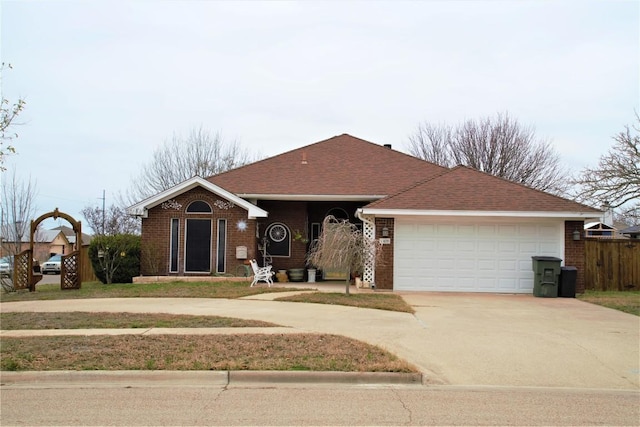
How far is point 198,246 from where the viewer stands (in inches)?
781

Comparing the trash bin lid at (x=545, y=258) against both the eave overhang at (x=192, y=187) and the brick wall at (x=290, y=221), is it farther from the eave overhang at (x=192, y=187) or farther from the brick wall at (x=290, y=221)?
the eave overhang at (x=192, y=187)

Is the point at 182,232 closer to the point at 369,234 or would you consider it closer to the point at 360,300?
the point at 369,234

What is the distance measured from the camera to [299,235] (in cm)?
2050

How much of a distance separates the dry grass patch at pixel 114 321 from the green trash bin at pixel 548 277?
943cm

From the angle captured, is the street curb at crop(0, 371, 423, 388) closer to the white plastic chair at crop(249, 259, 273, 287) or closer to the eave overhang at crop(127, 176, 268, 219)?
the white plastic chair at crop(249, 259, 273, 287)

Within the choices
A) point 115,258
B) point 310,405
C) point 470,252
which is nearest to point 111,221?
point 115,258

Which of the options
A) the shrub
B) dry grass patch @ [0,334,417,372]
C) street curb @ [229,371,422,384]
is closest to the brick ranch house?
the shrub

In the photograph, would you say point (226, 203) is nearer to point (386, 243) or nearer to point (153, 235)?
point (153, 235)

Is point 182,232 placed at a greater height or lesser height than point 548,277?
greater

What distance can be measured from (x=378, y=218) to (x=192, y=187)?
21.6 ft

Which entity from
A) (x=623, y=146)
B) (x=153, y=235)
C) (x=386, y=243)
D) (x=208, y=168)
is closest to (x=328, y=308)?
(x=386, y=243)

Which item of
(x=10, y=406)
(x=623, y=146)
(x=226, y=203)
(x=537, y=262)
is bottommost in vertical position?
(x=10, y=406)

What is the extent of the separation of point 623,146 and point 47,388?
2227cm

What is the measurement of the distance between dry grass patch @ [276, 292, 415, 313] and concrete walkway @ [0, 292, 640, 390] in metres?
0.40
